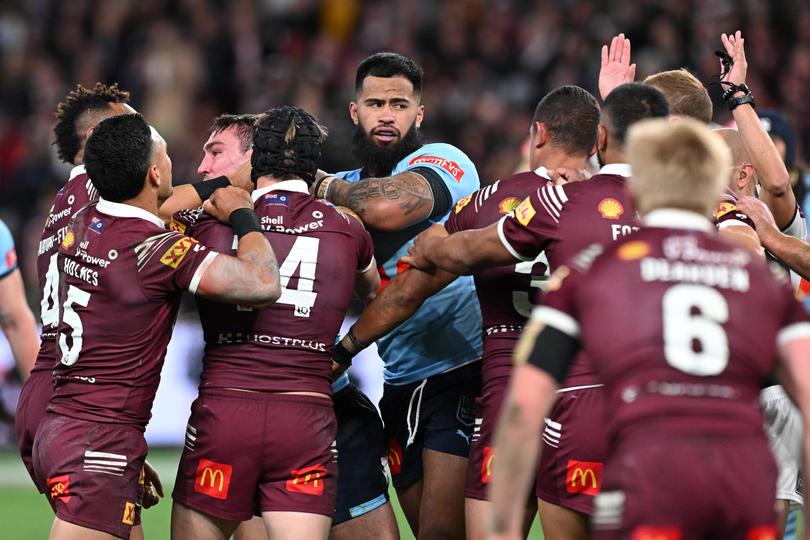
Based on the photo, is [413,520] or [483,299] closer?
[483,299]

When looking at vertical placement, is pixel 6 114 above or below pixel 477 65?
below

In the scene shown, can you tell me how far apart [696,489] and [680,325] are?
528 millimetres

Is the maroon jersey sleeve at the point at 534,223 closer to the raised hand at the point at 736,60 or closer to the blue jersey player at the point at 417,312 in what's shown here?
the blue jersey player at the point at 417,312

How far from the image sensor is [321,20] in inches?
751

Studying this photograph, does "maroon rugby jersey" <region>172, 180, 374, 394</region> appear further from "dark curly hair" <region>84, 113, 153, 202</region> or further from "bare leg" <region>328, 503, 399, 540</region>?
"bare leg" <region>328, 503, 399, 540</region>

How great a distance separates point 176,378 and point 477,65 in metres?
7.08

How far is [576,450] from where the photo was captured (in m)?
5.58

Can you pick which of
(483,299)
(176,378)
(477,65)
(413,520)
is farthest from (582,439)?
(477,65)

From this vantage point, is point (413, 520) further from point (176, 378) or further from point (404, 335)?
point (176, 378)

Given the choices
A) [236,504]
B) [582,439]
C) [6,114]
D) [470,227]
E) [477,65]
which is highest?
[477,65]

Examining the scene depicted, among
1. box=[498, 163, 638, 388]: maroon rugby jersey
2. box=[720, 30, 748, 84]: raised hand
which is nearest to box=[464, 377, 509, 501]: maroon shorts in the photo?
Answer: box=[498, 163, 638, 388]: maroon rugby jersey

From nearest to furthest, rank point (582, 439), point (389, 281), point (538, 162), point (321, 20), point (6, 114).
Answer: point (582, 439) → point (538, 162) → point (389, 281) → point (6, 114) → point (321, 20)

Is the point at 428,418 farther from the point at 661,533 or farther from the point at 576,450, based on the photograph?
the point at 661,533

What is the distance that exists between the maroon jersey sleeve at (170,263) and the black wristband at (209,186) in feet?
2.54
